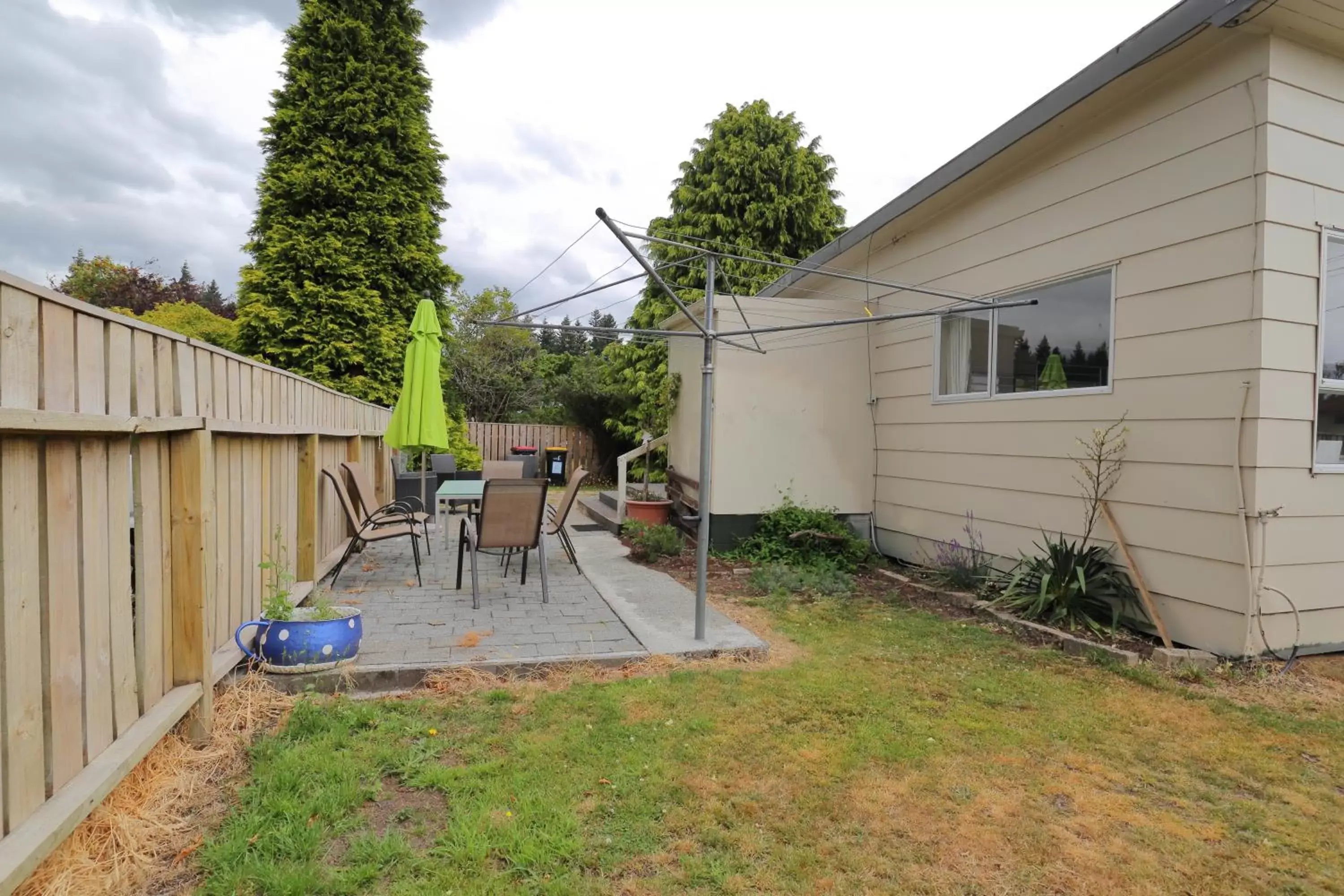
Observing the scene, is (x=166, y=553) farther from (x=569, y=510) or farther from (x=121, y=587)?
(x=569, y=510)

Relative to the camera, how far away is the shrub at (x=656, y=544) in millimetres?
6945

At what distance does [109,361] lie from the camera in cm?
214

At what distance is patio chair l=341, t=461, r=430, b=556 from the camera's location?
19.5ft

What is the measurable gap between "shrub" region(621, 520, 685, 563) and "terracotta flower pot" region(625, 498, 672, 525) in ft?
3.22

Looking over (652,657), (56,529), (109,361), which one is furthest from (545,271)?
(56,529)

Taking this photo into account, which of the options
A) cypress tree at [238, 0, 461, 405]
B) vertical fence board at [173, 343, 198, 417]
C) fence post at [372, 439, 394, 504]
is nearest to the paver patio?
vertical fence board at [173, 343, 198, 417]

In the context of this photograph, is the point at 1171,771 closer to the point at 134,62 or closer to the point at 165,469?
the point at 165,469

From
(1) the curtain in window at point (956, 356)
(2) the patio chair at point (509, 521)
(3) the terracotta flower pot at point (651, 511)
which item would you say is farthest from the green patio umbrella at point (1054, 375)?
(3) the terracotta flower pot at point (651, 511)

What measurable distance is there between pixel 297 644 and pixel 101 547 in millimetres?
1392

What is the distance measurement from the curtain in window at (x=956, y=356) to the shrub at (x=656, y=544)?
120 inches

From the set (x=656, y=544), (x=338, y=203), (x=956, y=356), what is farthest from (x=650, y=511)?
(x=338, y=203)

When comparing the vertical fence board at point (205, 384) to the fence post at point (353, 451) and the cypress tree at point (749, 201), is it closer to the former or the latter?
the fence post at point (353, 451)

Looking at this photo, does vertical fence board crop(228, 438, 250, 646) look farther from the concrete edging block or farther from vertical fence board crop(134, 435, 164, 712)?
the concrete edging block

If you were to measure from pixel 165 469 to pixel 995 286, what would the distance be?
222 inches
